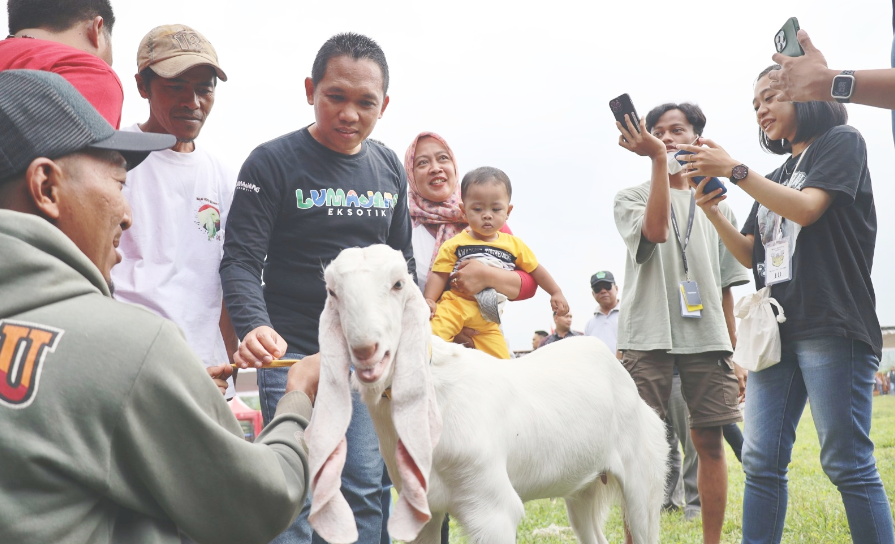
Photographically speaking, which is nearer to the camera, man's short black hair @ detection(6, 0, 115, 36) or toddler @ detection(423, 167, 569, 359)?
man's short black hair @ detection(6, 0, 115, 36)

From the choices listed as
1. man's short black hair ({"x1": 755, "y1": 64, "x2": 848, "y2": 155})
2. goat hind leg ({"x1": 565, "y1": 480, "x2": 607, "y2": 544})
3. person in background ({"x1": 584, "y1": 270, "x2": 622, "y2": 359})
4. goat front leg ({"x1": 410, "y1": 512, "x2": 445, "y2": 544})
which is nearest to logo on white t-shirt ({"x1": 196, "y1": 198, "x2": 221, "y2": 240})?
goat front leg ({"x1": 410, "y1": 512, "x2": 445, "y2": 544})

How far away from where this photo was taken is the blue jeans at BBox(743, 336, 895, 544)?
315cm

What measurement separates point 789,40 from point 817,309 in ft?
4.05

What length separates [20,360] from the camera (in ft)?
4.08

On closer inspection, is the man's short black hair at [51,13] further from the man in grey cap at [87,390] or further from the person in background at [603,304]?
the person in background at [603,304]

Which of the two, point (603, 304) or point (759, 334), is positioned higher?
point (759, 334)

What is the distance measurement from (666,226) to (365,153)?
6.23ft

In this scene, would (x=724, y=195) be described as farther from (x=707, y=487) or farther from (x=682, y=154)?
(x=707, y=487)

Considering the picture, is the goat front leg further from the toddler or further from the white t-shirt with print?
the toddler

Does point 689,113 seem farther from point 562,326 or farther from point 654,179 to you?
point 562,326

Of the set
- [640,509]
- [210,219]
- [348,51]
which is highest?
[348,51]

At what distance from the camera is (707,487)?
426 cm

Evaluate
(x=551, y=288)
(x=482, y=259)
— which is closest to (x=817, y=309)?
(x=551, y=288)

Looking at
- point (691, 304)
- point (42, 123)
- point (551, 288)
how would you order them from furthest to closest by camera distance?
1. point (551, 288)
2. point (691, 304)
3. point (42, 123)
